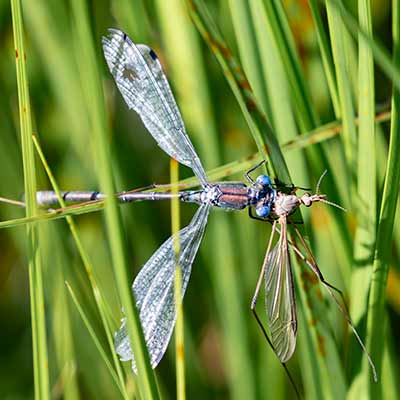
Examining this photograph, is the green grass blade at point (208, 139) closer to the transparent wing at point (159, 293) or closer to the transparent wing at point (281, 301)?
the transparent wing at point (159, 293)

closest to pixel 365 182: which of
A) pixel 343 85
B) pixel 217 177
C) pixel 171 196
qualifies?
pixel 343 85

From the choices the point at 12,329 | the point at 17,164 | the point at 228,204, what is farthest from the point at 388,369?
the point at 12,329

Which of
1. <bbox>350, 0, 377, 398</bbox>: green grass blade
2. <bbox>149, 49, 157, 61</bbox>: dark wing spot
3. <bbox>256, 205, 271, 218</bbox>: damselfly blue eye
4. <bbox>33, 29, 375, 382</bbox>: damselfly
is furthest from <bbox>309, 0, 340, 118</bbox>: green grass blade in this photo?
<bbox>149, 49, 157, 61</bbox>: dark wing spot

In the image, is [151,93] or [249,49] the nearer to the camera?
[249,49]

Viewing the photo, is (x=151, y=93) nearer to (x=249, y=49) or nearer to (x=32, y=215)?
(x=249, y=49)

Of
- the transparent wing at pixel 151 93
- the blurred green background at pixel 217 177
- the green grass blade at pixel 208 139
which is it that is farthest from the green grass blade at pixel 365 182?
the green grass blade at pixel 208 139

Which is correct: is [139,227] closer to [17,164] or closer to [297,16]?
[17,164]
